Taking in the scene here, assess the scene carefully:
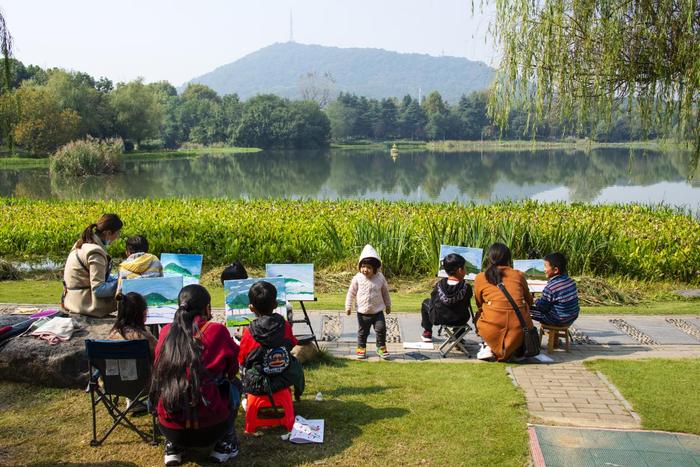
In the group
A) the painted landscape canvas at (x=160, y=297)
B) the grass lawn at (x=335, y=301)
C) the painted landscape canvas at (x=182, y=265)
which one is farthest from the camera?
the grass lawn at (x=335, y=301)

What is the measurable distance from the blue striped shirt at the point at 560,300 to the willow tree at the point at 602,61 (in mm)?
3961

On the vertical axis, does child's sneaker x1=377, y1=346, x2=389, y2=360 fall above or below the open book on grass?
below

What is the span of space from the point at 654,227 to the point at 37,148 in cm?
4955

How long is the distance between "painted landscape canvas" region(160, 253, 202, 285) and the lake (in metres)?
18.0

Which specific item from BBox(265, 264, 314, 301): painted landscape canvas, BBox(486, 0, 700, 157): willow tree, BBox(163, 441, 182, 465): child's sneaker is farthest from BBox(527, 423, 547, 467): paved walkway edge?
BBox(486, 0, 700, 157): willow tree

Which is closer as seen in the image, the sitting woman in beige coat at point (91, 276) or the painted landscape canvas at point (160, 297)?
the painted landscape canvas at point (160, 297)

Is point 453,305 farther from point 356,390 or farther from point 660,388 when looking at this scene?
point 660,388

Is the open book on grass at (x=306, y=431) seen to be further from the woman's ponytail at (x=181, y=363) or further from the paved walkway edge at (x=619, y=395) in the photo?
the paved walkway edge at (x=619, y=395)

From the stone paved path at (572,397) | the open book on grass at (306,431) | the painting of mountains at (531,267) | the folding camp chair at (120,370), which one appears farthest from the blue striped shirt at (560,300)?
the folding camp chair at (120,370)

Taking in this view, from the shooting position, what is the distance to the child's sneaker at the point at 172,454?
389 centimetres

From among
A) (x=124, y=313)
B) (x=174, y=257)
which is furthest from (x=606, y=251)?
(x=124, y=313)

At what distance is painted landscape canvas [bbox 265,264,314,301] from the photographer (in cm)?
623

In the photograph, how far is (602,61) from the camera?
29.3ft

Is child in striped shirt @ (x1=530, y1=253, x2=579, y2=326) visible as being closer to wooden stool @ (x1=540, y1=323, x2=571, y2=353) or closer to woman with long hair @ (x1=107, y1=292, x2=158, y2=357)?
wooden stool @ (x1=540, y1=323, x2=571, y2=353)
